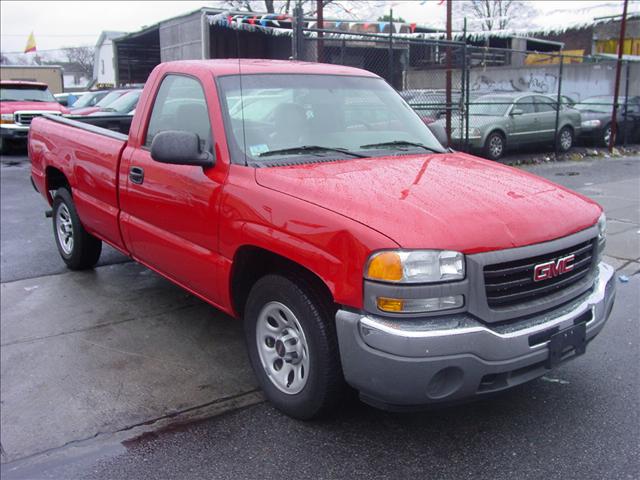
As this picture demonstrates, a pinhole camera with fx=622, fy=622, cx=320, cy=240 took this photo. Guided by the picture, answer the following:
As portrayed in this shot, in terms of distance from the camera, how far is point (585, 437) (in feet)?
10.5

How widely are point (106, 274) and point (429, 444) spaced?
413 centimetres

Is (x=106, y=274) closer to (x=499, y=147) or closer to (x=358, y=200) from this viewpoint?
(x=358, y=200)

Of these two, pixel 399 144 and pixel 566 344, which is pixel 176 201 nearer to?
pixel 399 144

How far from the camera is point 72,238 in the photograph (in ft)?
20.2

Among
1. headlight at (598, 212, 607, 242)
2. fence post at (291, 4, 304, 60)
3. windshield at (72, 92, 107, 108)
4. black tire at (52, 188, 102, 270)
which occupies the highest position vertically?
fence post at (291, 4, 304, 60)

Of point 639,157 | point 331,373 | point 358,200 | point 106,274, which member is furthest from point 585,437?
point 639,157

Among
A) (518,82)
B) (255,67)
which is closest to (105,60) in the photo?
(518,82)

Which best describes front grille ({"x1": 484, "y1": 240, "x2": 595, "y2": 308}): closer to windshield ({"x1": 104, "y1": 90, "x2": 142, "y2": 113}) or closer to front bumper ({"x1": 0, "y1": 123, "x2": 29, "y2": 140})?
windshield ({"x1": 104, "y1": 90, "x2": 142, "y2": 113})

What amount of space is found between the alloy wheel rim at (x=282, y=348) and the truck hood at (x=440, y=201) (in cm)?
68

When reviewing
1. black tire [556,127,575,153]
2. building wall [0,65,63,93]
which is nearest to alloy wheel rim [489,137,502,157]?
black tire [556,127,575,153]

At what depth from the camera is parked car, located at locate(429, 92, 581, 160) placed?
13648 mm

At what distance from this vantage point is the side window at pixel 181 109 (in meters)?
4.04

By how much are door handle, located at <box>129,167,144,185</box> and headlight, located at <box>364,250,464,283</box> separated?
233 centimetres

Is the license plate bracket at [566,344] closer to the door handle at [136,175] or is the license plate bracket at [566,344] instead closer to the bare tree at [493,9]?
the door handle at [136,175]
